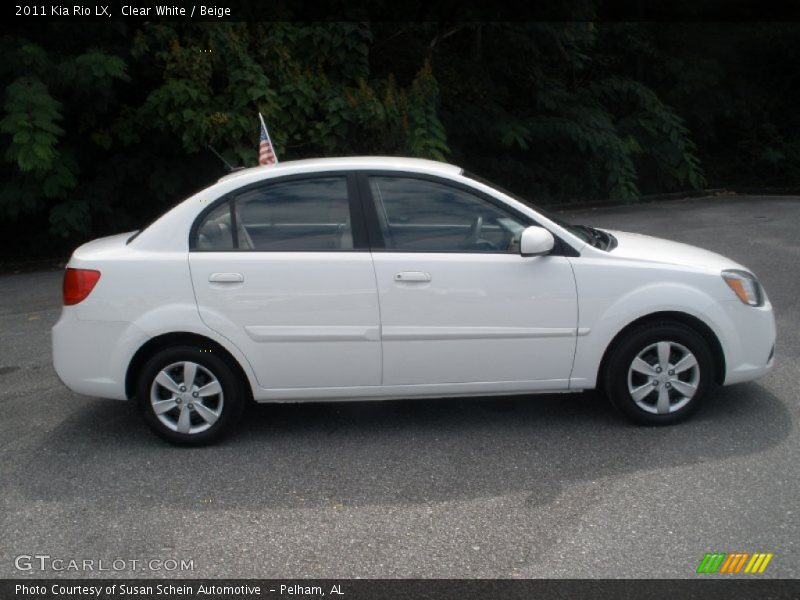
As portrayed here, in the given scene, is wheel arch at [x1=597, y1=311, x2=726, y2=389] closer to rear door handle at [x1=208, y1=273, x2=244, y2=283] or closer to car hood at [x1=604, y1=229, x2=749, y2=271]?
car hood at [x1=604, y1=229, x2=749, y2=271]

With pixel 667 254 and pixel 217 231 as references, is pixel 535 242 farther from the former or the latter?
pixel 217 231

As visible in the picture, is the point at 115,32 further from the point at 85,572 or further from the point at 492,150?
the point at 85,572

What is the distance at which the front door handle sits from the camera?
5.11 m

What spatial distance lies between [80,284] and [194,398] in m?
0.96

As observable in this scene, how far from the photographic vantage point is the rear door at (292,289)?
16.8 feet

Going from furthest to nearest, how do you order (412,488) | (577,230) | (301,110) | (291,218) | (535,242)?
1. (301,110)
2. (577,230)
3. (291,218)
4. (535,242)
5. (412,488)

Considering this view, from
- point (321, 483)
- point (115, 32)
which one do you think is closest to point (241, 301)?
point (321, 483)

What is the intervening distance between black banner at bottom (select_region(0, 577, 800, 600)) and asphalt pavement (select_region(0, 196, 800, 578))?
73 mm

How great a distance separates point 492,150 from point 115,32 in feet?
26.9

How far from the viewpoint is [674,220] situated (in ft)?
52.4

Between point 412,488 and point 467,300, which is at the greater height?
point 467,300

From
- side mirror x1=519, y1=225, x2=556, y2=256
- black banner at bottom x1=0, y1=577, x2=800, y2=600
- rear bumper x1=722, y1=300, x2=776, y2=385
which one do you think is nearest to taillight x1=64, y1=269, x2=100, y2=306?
black banner at bottom x1=0, y1=577, x2=800, y2=600

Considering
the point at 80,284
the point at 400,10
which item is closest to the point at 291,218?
the point at 80,284

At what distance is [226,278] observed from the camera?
5.10m
